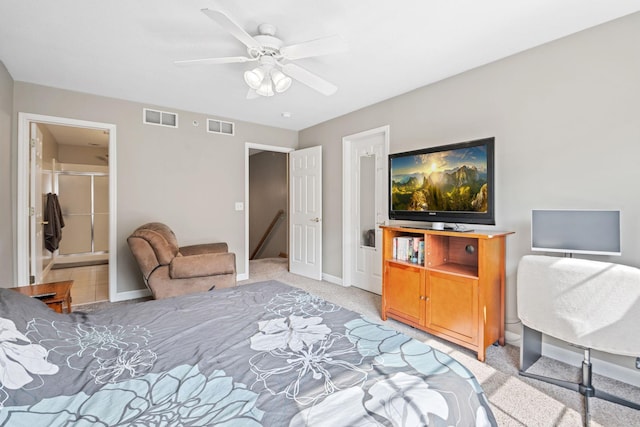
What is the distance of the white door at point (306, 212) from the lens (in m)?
4.64

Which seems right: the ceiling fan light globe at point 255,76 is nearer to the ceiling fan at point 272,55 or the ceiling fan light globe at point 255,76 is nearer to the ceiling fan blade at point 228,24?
the ceiling fan at point 272,55

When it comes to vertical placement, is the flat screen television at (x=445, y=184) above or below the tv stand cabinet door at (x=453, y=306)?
above

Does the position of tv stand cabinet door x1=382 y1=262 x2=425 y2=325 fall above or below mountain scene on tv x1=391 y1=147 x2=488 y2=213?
below

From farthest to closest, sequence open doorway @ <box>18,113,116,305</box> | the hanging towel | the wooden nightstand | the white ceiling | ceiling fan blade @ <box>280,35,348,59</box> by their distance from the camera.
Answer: the hanging towel < open doorway @ <box>18,113,116,305</box> < the wooden nightstand < the white ceiling < ceiling fan blade @ <box>280,35,348,59</box>

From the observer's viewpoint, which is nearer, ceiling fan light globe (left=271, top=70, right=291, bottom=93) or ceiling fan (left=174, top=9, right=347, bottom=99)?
ceiling fan (left=174, top=9, right=347, bottom=99)

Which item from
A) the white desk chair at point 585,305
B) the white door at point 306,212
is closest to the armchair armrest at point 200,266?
the white door at point 306,212

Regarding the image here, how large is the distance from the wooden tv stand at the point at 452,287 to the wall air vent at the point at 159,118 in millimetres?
3174

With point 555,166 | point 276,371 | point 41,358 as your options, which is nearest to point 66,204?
point 41,358

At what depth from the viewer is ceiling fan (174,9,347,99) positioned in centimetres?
187

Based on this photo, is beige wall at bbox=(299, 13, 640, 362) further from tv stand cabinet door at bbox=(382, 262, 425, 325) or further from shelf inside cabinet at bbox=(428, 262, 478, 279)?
tv stand cabinet door at bbox=(382, 262, 425, 325)

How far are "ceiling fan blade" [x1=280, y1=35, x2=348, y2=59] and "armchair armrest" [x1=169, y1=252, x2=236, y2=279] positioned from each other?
2164mm

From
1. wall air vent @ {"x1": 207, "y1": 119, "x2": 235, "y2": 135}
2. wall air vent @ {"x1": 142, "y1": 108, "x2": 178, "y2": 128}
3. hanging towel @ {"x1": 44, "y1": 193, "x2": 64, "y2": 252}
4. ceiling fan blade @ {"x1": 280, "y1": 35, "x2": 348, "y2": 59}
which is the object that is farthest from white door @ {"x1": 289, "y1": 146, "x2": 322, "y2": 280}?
hanging towel @ {"x1": 44, "y1": 193, "x2": 64, "y2": 252}

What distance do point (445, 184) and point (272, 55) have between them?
6.20 ft

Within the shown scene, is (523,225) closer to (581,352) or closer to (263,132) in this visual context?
→ (581,352)
